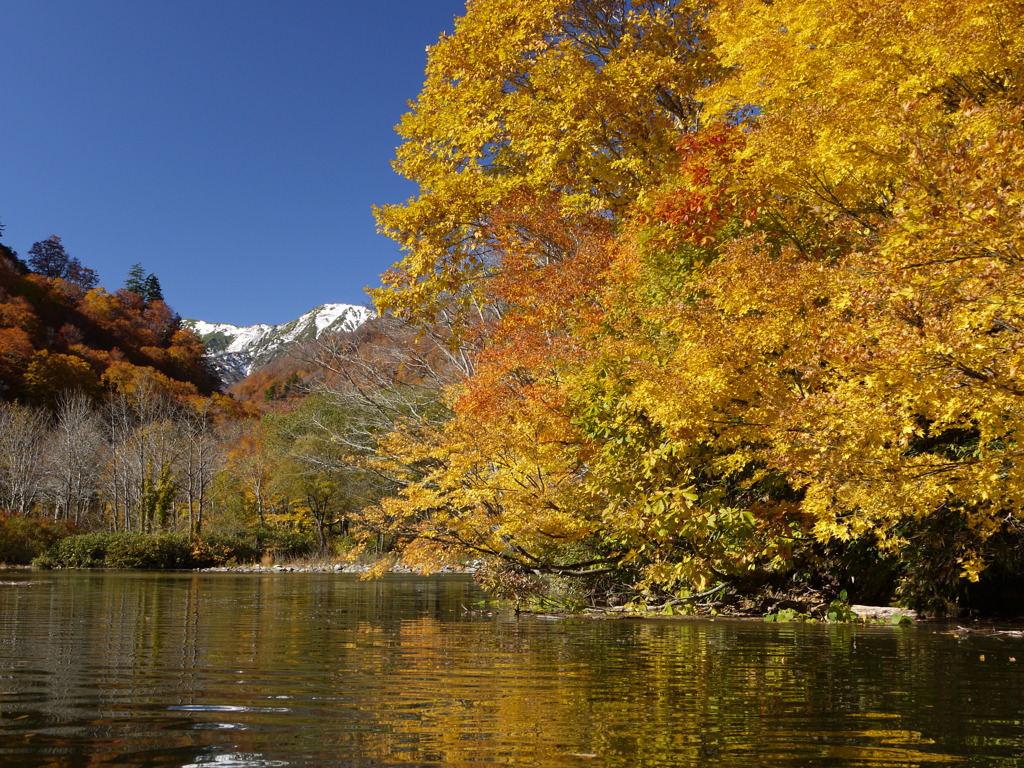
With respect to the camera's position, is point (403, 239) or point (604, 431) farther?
point (403, 239)

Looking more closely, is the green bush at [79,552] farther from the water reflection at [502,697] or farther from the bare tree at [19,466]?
the water reflection at [502,697]

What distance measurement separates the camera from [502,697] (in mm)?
4812

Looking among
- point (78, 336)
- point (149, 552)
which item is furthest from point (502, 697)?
point (78, 336)

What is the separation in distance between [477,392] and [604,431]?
4.22 meters

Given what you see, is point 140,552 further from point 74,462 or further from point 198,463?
point 74,462

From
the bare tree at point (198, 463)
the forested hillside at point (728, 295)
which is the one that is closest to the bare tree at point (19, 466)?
the bare tree at point (198, 463)

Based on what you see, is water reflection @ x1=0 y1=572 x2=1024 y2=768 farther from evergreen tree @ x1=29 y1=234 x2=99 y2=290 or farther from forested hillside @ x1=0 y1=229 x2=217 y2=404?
evergreen tree @ x1=29 y1=234 x2=99 y2=290

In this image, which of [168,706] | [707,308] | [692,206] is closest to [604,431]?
[707,308]

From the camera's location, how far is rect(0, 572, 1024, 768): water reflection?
3422mm

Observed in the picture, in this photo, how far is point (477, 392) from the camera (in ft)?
47.9

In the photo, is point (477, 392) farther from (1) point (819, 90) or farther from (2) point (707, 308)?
(1) point (819, 90)

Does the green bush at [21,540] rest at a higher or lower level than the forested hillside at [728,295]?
lower

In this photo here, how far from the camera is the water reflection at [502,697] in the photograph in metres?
3.42

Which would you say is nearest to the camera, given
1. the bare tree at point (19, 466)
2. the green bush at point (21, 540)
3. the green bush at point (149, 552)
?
the green bush at point (21, 540)
